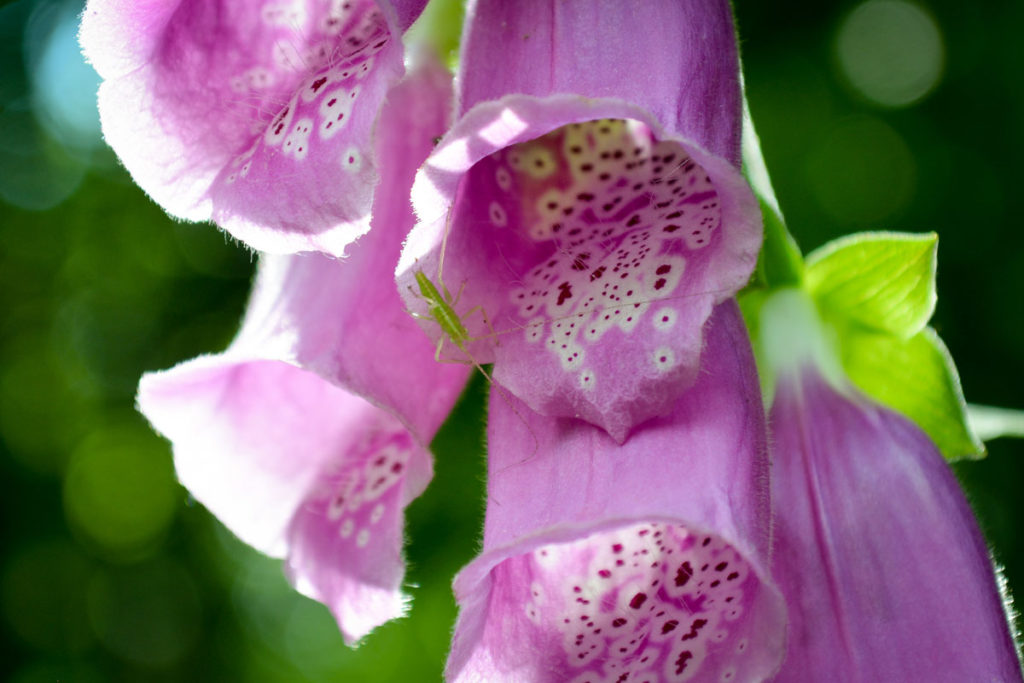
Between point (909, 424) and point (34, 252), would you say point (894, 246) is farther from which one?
point (34, 252)

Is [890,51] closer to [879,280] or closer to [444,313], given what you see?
[879,280]

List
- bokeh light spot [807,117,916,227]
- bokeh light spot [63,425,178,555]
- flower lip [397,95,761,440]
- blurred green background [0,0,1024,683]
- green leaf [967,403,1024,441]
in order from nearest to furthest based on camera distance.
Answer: flower lip [397,95,761,440] → green leaf [967,403,1024,441] → blurred green background [0,0,1024,683] → bokeh light spot [807,117,916,227] → bokeh light spot [63,425,178,555]

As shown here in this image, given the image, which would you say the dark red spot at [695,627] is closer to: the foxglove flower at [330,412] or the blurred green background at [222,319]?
the foxglove flower at [330,412]

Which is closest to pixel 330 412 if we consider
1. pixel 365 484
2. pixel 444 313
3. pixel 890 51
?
pixel 365 484

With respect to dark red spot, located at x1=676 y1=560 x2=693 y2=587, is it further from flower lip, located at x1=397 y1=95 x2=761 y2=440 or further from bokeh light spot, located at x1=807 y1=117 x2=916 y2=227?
bokeh light spot, located at x1=807 y1=117 x2=916 y2=227

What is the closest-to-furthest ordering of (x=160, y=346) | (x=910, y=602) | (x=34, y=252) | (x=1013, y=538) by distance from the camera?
(x=910, y=602) < (x=1013, y=538) < (x=160, y=346) < (x=34, y=252)

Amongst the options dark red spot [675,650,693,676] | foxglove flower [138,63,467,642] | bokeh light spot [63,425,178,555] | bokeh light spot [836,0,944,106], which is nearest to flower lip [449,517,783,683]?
dark red spot [675,650,693,676]

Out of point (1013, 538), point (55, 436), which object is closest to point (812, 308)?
point (1013, 538)
